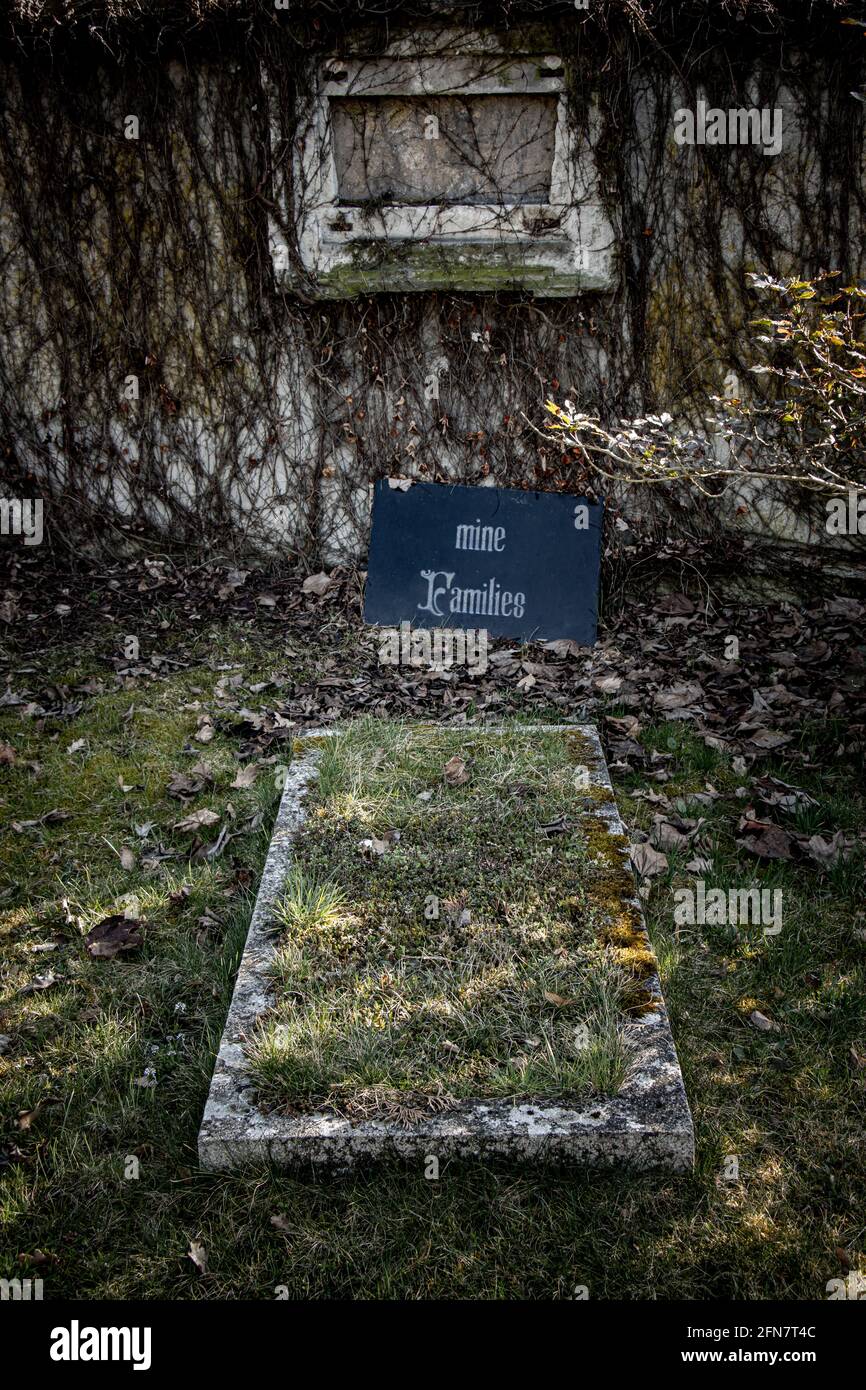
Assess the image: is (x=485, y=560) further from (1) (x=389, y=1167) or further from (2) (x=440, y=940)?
(1) (x=389, y=1167)

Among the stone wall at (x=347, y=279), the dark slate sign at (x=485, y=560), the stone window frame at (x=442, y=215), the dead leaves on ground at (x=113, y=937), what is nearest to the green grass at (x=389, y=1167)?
the dead leaves on ground at (x=113, y=937)

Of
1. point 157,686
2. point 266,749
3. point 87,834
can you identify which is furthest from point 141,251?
point 87,834

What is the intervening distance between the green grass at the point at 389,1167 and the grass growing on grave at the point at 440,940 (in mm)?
238

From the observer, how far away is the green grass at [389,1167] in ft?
7.95

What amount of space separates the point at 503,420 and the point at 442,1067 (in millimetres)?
4259

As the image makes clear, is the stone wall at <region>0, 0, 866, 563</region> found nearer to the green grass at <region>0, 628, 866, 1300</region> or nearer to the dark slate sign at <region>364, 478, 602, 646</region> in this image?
the dark slate sign at <region>364, 478, 602, 646</region>

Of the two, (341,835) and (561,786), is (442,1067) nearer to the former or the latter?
(341,835)

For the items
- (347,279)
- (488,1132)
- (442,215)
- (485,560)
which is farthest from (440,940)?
(442,215)

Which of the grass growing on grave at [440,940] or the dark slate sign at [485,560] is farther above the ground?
the dark slate sign at [485,560]

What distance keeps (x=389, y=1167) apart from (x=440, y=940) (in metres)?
0.78

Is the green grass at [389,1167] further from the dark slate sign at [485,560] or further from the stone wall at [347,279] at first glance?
the stone wall at [347,279]

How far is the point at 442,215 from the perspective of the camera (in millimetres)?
5598

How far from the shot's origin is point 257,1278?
2418 mm

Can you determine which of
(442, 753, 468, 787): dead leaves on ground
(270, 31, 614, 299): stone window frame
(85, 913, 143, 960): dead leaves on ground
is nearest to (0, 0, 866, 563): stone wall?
(270, 31, 614, 299): stone window frame
